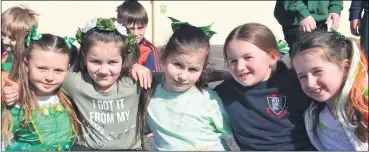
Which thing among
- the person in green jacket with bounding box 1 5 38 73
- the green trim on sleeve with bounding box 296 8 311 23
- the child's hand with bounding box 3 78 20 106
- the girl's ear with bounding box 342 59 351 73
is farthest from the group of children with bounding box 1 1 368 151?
the person in green jacket with bounding box 1 5 38 73

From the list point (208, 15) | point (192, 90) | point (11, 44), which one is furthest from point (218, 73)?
point (208, 15)

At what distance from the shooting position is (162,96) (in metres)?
3.15

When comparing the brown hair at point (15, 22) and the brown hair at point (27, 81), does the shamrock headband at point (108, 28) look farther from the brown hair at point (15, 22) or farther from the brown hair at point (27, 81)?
the brown hair at point (15, 22)

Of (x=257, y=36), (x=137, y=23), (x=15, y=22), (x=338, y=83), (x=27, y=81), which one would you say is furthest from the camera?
(x=137, y=23)

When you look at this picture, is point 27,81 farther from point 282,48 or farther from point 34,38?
point 282,48

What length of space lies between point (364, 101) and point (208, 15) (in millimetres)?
10686

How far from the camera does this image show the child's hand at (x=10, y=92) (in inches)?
119

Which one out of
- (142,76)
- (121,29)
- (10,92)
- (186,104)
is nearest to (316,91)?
(186,104)

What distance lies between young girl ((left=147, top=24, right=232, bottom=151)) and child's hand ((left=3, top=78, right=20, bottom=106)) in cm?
75

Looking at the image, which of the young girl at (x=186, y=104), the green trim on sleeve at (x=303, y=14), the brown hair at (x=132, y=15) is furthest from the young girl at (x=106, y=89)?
the brown hair at (x=132, y=15)

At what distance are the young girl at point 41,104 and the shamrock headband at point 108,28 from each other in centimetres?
13

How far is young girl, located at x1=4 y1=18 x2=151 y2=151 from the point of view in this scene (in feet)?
10.1

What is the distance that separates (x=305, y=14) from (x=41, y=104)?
76.2 inches

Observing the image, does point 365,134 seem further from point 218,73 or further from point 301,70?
→ point 218,73
